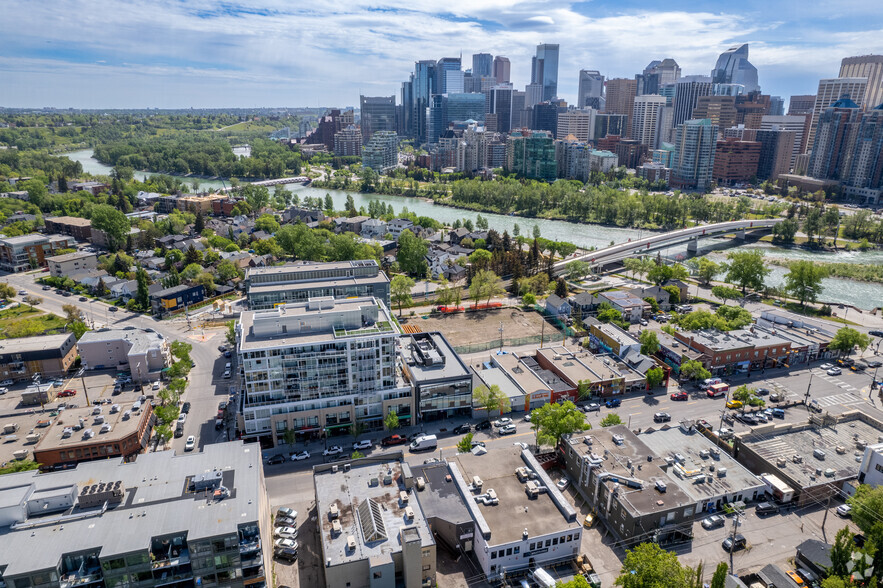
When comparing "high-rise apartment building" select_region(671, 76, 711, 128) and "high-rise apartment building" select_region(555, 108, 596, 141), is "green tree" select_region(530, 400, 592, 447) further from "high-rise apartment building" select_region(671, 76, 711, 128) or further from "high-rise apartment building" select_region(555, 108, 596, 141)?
"high-rise apartment building" select_region(671, 76, 711, 128)

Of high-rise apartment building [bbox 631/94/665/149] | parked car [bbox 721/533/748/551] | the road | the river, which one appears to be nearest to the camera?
parked car [bbox 721/533/748/551]

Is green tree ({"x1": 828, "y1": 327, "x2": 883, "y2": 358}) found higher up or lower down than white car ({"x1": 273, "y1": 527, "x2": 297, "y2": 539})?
higher up

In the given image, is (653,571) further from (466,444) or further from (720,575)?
(466,444)

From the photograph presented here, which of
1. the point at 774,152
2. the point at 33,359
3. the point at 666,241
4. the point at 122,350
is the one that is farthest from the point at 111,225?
the point at 774,152

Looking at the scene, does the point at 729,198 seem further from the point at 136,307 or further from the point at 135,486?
the point at 135,486

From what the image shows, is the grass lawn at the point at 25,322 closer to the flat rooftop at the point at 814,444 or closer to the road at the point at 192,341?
the road at the point at 192,341

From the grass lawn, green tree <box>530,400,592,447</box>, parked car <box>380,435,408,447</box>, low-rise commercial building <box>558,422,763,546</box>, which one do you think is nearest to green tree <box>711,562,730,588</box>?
low-rise commercial building <box>558,422,763,546</box>
